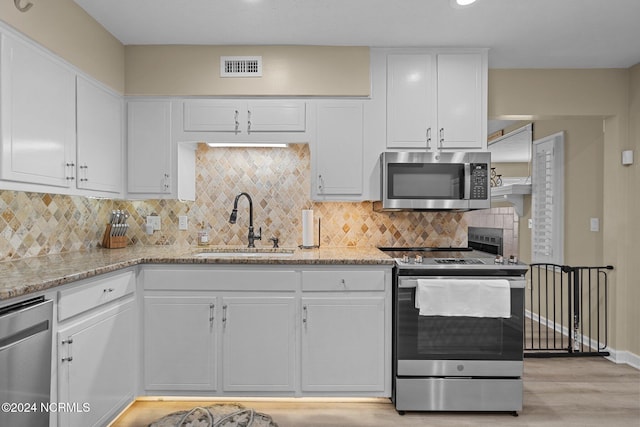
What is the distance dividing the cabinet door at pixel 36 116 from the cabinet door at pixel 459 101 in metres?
2.46

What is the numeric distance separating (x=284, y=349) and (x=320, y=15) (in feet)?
7.03

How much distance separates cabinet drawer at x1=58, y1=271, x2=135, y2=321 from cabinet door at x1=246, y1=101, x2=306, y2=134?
52.4 inches

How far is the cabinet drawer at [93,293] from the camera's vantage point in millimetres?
1788

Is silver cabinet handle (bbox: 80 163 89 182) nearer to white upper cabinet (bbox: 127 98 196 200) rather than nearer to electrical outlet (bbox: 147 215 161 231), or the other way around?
white upper cabinet (bbox: 127 98 196 200)

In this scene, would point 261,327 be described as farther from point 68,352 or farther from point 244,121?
point 244,121

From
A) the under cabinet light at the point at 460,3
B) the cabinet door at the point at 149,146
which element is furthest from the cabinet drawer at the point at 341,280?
the under cabinet light at the point at 460,3

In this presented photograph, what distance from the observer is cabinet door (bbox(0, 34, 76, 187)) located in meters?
1.85

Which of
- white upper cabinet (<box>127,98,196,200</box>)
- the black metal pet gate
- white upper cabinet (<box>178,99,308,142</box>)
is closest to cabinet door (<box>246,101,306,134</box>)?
white upper cabinet (<box>178,99,308,142</box>)

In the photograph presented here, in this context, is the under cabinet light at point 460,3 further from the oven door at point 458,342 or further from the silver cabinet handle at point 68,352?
the silver cabinet handle at point 68,352

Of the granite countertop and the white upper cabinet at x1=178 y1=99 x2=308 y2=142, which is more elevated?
the white upper cabinet at x1=178 y1=99 x2=308 y2=142

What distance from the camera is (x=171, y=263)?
246 centimetres

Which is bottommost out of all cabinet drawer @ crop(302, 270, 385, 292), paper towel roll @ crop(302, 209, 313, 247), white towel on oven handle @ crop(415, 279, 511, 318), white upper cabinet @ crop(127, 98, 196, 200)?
white towel on oven handle @ crop(415, 279, 511, 318)

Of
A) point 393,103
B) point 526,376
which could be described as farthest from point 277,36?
point 526,376

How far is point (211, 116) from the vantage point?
2895 mm
